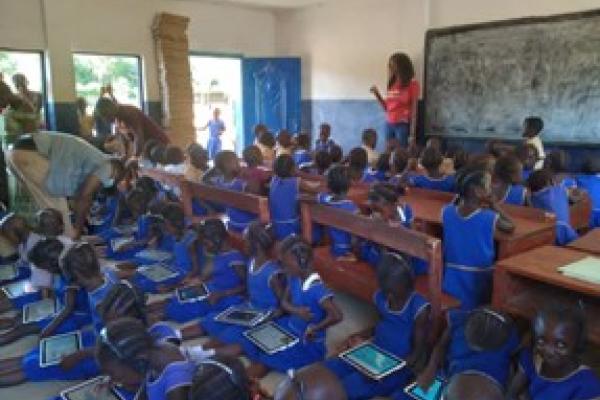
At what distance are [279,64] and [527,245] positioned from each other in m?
7.20

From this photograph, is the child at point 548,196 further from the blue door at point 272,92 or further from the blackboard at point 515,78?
the blue door at point 272,92

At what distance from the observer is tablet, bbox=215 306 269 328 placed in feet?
8.61

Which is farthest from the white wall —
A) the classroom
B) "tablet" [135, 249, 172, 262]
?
"tablet" [135, 249, 172, 262]

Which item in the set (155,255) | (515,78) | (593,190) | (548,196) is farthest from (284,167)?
(515,78)

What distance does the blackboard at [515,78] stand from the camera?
5.56 meters

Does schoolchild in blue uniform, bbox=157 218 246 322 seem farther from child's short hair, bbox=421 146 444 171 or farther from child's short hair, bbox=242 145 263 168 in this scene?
child's short hair, bbox=421 146 444 171

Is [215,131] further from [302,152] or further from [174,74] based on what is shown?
[302,152]

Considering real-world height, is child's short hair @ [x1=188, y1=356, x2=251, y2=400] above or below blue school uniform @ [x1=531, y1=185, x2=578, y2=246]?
below

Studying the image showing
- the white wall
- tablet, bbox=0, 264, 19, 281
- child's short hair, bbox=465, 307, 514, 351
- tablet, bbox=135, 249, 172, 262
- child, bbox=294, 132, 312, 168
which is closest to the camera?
child's short hair, bbox=465, 307, 514, 351

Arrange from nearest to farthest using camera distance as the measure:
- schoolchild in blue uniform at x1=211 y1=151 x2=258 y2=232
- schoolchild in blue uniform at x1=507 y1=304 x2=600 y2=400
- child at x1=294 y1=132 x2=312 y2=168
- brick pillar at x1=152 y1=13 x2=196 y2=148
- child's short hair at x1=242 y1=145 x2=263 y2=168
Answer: schoolchild in blue uniform at x1=507 y1=304 x2=600 y2=400 < schoolchild in blue uniform at x1=211 y1=151 x2=258 y2=232 < child's short hair at x1=242 y1=145 x2=263 y2=168 < child at x1=294 y1=132 x2=312 y2=168 < brick pillar at x1=152 y1=13 x2=196 y2=148

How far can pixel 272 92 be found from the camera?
9.28 m

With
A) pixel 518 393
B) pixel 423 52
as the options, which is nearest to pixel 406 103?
pixel 423 52

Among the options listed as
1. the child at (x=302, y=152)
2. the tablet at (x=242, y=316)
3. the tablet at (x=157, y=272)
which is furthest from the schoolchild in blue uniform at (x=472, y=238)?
the child at (x=302, y=152)

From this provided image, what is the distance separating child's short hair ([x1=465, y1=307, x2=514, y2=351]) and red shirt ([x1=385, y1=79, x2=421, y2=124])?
222 inches
